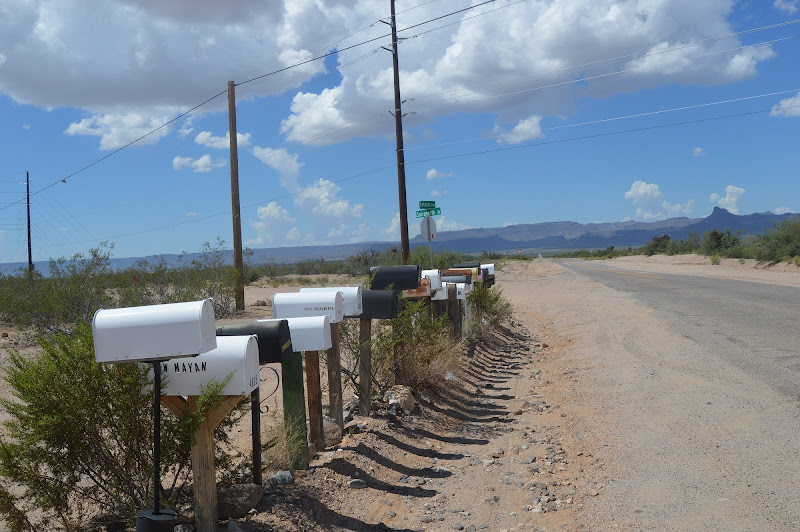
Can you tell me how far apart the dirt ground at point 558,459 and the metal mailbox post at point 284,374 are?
172mm

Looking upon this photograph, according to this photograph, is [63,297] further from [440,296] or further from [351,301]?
[351,301]

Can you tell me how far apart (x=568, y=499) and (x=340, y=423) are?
2.27 m

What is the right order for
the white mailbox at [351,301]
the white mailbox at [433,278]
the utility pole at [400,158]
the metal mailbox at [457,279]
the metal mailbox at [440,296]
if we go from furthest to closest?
the utility pole at [400,158] → the metal mailbox at [457,279] → the metal mailbox at [440,296] → the white mailbox at [433,278] → the white mailbox at [351,301]

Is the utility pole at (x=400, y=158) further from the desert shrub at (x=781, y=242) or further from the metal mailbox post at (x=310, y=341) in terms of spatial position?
the desert shrub at (x=781, y=242)

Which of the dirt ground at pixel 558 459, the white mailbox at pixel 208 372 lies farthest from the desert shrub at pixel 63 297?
the white mailbox at pixel 208 372

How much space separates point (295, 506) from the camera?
15.7 ft

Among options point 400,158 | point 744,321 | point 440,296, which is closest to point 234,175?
point 400,158

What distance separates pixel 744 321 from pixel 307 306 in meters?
10.4

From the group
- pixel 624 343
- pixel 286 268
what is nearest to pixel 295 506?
pixel 624 343

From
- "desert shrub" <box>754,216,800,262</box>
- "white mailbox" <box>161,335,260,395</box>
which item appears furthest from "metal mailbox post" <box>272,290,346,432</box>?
"desert shrub" <box>754,216,800,262</box>

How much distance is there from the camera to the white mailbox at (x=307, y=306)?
6199mm

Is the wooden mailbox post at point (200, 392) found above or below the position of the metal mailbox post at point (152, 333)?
below

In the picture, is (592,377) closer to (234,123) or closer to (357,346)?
(357,346)

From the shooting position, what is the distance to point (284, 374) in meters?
5.57
